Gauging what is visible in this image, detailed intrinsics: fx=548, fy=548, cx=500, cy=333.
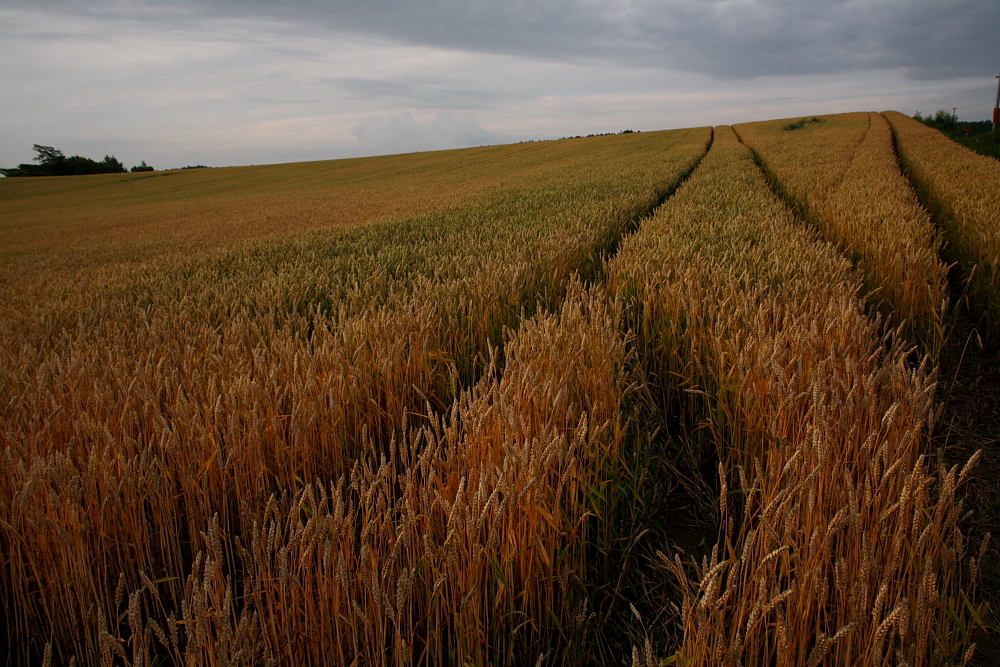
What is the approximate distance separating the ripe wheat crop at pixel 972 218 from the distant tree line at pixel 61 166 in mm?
60912

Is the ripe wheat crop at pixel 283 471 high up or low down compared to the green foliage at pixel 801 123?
down

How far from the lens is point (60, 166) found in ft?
180

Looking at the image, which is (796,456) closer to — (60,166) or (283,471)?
(283,471)

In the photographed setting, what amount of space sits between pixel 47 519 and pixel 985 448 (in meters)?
4.23

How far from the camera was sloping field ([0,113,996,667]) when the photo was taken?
1.33 meters

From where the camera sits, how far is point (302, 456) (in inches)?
86.6

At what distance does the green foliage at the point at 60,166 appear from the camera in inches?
2104

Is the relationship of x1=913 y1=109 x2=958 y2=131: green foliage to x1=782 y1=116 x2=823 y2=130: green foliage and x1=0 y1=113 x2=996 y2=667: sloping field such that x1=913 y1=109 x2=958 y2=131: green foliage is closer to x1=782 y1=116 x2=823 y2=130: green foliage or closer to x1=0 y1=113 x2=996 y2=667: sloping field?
x1=782 y1=116 x2=823 y2=130: green foliage

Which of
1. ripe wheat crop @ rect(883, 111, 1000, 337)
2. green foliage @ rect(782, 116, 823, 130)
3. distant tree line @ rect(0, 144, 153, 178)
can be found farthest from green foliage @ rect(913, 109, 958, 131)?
distant tree line @ rect(0, 144, 153, 178)

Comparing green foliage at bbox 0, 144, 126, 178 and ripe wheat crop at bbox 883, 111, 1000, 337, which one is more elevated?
green foliage at bbox 0, 144, 126, 178

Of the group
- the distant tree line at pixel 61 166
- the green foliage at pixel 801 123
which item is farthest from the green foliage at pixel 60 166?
the green foliage at pixel 801 123

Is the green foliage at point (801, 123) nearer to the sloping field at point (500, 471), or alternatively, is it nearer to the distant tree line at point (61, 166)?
the sloping field at point (500, 471)

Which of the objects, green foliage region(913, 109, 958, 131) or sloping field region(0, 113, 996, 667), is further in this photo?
green foliage region(913, 109, 958, 131)

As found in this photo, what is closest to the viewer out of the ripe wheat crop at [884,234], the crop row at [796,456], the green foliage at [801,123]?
the crop row at [796,456]
